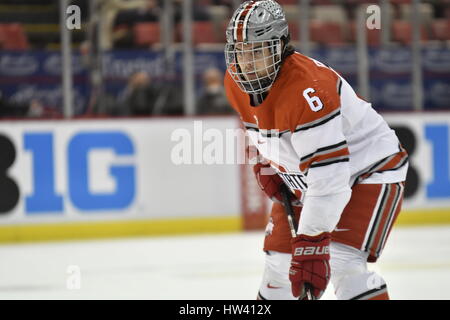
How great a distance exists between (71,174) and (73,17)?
1.34 meters

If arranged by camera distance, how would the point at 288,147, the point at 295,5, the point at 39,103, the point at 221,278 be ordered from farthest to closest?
the point at 295,5
the point at 39,103
the point at 221,278
the point at 288,147

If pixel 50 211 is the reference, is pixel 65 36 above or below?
above

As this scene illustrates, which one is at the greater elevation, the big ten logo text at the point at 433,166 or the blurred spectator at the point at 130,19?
the blurred spectator at the point at 130,19

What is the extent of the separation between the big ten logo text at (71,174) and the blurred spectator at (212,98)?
964mm

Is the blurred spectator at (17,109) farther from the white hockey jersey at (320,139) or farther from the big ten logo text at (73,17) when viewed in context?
the white hockey jersey at (320,139)

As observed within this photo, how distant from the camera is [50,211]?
26.8ft

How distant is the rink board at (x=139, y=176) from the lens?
26.7 feet

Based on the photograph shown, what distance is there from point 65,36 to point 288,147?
18.2ft

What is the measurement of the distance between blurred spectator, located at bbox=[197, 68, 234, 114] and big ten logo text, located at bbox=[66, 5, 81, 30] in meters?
1.42

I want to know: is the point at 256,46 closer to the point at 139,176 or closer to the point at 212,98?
the point at 139,176

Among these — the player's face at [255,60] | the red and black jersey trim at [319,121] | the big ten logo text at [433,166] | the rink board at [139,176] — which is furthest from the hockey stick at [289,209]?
the big ten logo text at [433,166]
